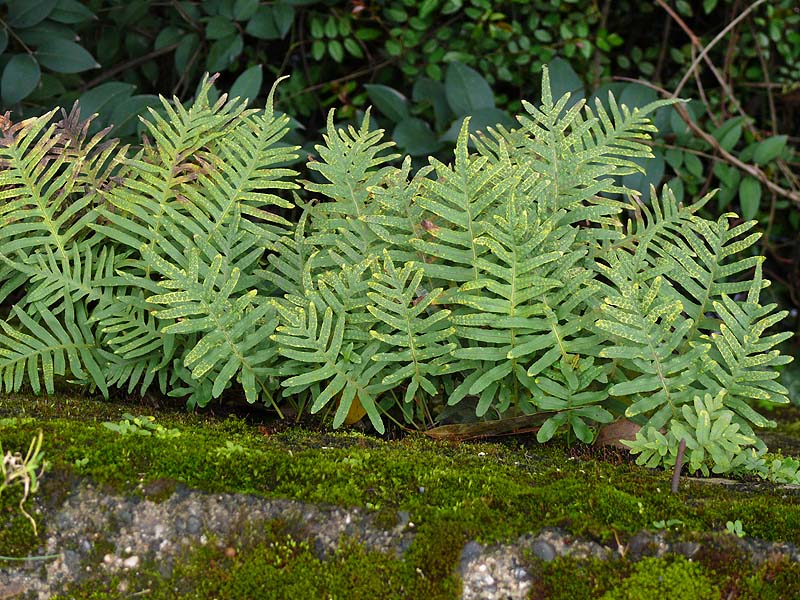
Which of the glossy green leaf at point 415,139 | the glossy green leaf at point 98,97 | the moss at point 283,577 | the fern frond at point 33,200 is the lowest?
the moss at point 283,577

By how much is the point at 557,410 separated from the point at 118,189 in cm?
114

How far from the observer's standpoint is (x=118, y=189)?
Result: 2.09 meters

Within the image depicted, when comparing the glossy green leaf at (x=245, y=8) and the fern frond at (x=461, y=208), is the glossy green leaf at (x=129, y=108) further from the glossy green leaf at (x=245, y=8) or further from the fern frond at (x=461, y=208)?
the fern frond at (x=461, y=208)

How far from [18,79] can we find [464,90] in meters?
1.58

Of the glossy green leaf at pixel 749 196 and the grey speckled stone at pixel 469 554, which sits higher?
the glossy green leaf at pixel 749 196

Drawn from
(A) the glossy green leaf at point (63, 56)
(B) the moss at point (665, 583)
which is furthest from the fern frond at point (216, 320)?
(A) the glossy green leaf at point (63, 56)

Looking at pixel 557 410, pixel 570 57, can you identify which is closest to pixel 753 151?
pixel 570 57

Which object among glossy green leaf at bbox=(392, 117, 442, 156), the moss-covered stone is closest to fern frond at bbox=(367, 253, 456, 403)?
the moss-covered stone

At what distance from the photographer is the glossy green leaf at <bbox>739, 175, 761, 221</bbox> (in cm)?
342

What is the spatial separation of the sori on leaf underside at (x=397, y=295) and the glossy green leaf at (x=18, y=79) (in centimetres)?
97

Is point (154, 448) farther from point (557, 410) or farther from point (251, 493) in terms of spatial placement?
point (557, 410)

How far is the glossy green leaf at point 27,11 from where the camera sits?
3.15 metres

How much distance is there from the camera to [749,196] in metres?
3.47

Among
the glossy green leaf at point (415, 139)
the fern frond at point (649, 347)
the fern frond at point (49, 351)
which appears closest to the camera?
the fern frond at point (649, 347)
